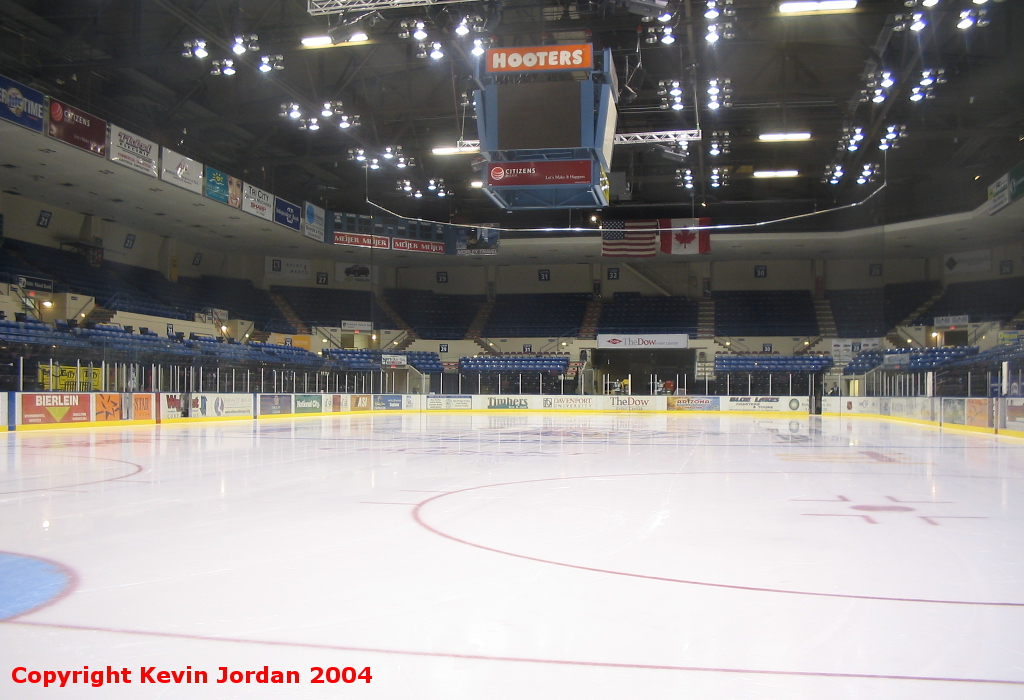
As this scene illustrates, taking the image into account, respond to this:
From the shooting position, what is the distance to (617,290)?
42531 millimetres

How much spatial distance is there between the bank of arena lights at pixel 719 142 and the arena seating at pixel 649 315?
14.6m

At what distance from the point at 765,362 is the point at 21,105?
28.9 meters

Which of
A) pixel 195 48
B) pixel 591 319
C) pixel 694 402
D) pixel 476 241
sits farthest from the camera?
pixel 591 319

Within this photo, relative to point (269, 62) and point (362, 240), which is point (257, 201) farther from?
point (269, 62)

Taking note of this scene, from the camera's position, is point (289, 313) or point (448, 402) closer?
point (448, 402)

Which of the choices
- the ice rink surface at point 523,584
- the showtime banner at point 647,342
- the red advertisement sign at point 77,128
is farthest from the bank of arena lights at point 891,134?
the red advertisement sign at point 77,128

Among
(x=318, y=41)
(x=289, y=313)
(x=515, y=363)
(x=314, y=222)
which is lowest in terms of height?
(x=515, y=363)

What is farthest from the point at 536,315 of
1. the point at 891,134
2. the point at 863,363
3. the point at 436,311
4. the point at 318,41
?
the point at 318,41

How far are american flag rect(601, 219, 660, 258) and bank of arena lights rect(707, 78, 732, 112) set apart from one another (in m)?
13.3

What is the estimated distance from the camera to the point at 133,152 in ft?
73.4

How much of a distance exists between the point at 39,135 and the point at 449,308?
2446cm

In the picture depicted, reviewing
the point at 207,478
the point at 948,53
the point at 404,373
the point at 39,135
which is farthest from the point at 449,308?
the point at 207,478

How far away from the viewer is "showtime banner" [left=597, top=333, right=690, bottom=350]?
3728 centimetres

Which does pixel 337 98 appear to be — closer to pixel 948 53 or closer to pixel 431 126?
pixel 431 126
